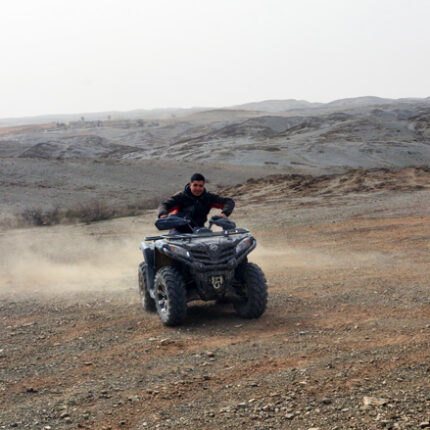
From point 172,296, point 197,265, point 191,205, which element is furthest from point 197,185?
point 172,296

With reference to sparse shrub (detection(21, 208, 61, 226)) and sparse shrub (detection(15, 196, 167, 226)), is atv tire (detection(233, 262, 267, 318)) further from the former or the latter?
sparse shrub (detection(21, 208, 61, 226))

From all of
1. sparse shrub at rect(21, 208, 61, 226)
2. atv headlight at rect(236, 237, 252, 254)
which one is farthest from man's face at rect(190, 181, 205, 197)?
sparse shrub at rect(21, 208, 61, 226)

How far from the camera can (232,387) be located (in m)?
5.61

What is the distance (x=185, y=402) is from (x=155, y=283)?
2807 mm

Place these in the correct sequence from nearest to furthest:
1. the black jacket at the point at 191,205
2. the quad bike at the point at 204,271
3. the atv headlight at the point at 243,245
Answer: the quad bike at the point at 204,271 → the atv headlight at the point at 243,245 → the black jacket at the point at 191,205

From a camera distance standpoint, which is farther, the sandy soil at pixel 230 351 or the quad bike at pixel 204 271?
the quad bike at pixel 204 271

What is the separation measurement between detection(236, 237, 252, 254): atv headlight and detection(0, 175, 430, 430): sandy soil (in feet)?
3.01

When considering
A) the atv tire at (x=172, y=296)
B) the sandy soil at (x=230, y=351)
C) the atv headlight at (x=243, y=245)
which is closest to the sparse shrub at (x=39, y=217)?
the sandy soil at (x=230, y=351)

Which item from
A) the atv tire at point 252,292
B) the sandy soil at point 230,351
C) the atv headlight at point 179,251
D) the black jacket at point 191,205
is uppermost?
the black jacket at point 191,205

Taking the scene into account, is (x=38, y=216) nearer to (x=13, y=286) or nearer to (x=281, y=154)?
(x=13, y=286)

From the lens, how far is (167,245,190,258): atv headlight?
761cm

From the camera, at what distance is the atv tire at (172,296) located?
25.0 ft

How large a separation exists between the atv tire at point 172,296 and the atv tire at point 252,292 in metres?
0.78

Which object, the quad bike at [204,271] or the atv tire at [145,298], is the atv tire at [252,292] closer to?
the quad bike at [204,271]
